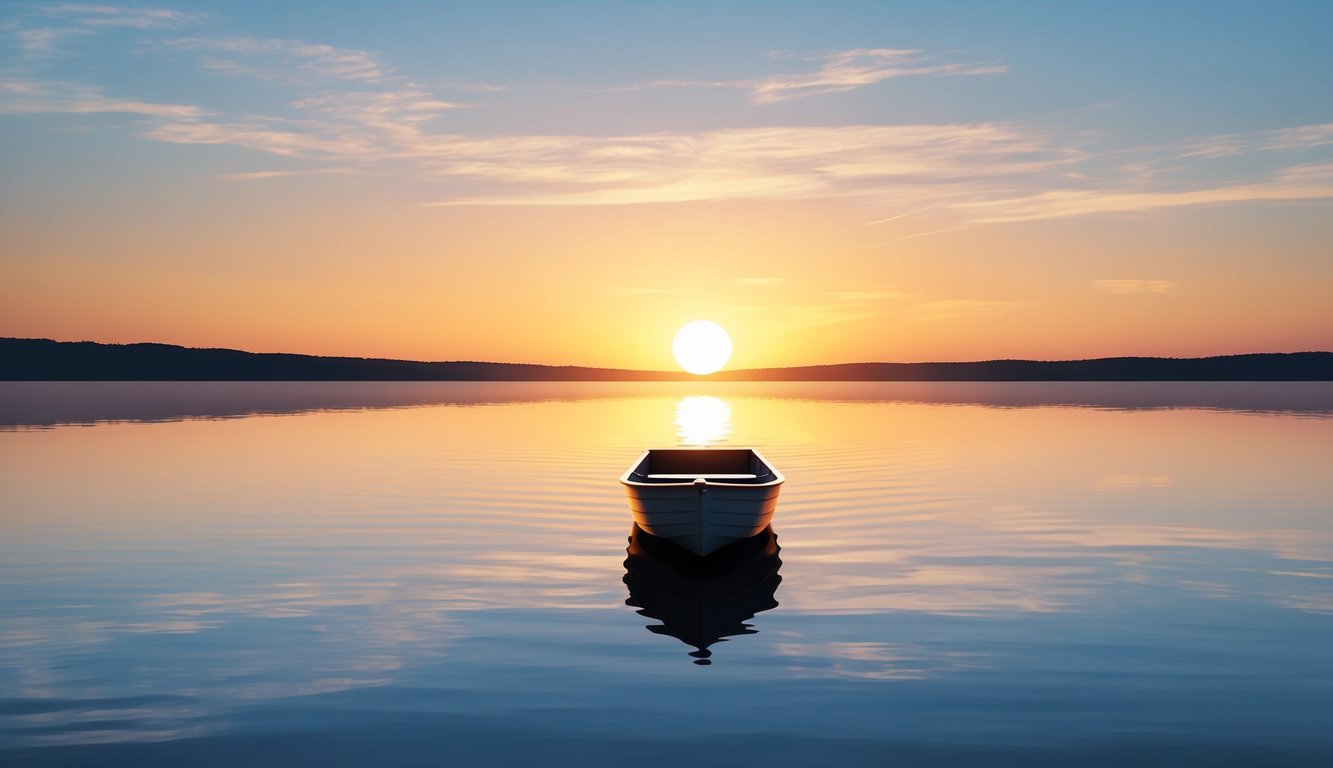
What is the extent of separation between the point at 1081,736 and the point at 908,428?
2509 inches

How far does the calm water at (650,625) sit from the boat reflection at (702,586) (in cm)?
10

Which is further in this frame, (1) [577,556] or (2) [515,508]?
(2) [515,508]

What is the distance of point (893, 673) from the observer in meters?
14.1

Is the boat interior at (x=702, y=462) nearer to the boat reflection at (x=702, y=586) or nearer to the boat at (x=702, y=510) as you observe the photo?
the boat reflection at (x=702, y=586)

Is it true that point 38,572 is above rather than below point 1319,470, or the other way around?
below

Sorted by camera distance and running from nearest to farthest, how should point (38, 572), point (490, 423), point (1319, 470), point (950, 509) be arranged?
point (38, 572), point (950, 509), point (1319, 470), point (490, 423)

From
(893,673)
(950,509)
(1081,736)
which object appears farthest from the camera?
(950,509)

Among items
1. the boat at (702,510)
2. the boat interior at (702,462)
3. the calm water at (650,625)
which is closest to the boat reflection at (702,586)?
the calm water at (650,625)

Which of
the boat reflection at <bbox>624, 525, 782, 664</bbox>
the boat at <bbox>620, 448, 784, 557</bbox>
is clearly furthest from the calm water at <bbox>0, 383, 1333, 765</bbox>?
the boat at <bbox>620, 448, 784, 557</bbox>

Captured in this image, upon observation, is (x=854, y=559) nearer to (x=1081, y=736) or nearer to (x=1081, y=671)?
(x=1081, y=671)

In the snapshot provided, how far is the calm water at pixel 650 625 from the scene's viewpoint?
11.7 metres

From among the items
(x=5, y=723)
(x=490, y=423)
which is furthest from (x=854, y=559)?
(x=490, y=423)

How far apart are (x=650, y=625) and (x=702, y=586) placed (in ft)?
12.1

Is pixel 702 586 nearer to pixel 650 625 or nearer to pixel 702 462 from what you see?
pixel 650 625
